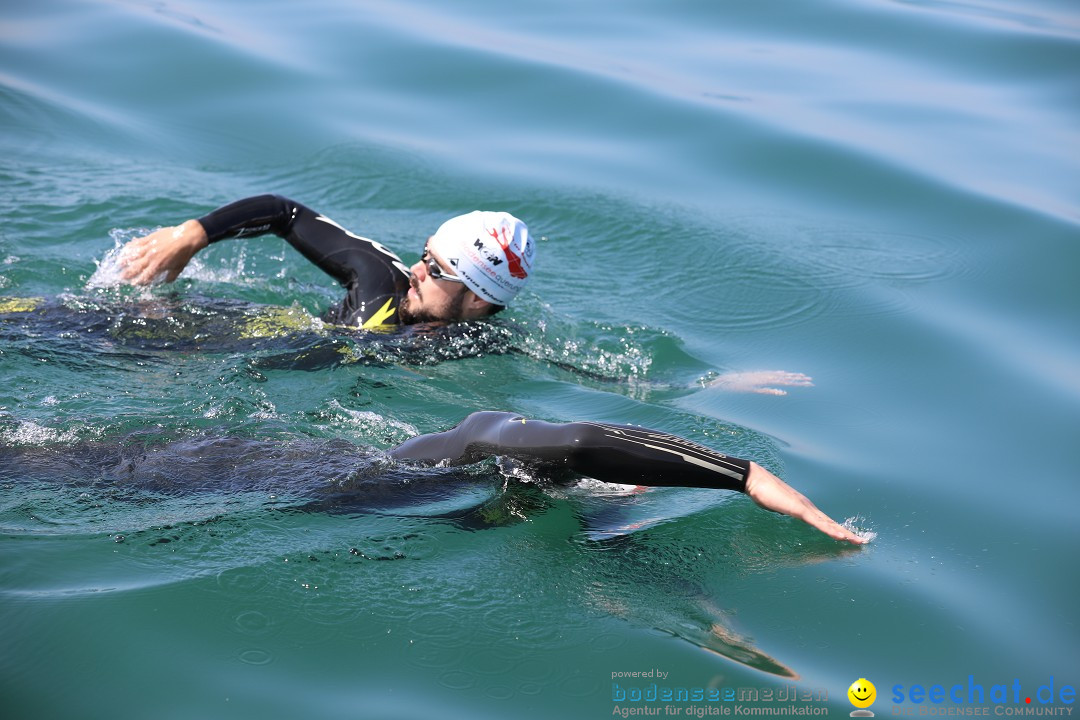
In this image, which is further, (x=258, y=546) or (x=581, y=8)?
(x=581, y=8)

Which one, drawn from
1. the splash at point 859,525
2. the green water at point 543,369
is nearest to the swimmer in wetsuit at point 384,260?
the green water at point 543,369

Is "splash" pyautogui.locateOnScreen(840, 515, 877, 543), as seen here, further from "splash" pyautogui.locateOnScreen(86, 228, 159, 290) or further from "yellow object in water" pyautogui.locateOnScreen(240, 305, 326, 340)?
"splash" pyautogui.locateOnScreen(86, 228, 159, 290)

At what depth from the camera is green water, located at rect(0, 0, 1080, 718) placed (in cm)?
430

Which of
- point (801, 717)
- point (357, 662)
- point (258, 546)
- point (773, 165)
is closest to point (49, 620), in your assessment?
point (258, 546)

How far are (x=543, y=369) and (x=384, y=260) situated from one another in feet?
3.96

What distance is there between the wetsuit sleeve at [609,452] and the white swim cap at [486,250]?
2.15 meters

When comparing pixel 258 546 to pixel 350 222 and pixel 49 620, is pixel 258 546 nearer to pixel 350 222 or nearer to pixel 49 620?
pixel 49 620

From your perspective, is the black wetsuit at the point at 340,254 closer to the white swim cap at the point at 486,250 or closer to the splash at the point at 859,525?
the white swim cap at the point at 486,250

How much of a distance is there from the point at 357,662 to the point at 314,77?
9920 millimetres

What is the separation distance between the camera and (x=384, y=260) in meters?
7.02

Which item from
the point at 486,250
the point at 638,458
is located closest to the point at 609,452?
the point at 638,458

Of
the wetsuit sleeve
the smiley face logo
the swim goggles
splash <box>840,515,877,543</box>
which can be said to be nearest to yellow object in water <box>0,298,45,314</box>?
the swim goggles

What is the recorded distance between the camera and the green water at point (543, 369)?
4.30 meters

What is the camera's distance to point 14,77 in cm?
1196
